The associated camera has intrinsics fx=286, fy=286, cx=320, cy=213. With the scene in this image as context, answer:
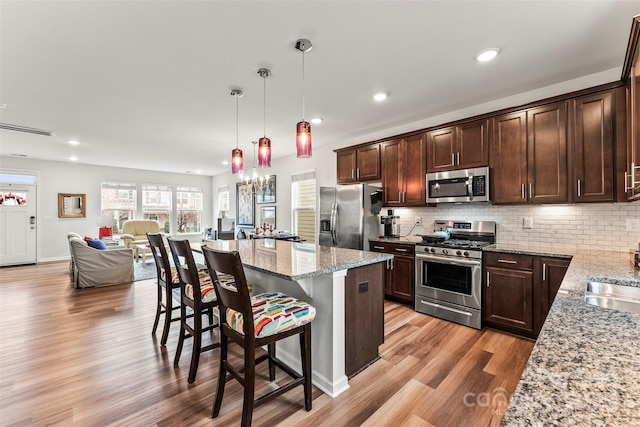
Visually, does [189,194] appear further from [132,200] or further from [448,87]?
[448,87]

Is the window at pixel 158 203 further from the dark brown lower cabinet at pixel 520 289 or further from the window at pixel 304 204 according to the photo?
the dark brown lower cabinet at pixel 520 289

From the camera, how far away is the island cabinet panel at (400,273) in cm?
359

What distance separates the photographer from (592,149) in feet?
8.47

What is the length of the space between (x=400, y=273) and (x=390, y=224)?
0.83 metres

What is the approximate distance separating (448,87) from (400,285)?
7.84 feet

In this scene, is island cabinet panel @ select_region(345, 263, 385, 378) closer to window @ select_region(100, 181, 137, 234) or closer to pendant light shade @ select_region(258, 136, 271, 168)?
pendant light shade @ select_region(258, 136, 271, 168)

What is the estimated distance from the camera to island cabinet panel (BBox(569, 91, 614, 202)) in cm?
251

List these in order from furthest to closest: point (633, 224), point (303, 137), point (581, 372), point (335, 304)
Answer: point (633, 224) → point (303, 137) → point (335, 304) → point (581, 372)

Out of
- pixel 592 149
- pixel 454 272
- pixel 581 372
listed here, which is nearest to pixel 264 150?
pixel 454 272

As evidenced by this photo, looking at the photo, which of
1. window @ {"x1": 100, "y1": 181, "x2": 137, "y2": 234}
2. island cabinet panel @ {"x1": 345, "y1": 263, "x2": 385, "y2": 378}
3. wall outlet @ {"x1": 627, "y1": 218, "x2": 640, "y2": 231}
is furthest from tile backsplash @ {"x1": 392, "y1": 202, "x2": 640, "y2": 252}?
window @ {"x1": 100, "y1": 181, "x2": 137, "y2": 234}

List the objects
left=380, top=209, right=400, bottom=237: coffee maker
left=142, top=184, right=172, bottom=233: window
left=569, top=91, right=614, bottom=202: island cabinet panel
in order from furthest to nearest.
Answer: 1. left=142, top=184, right=172, bottom=233: window
2. left=380, top=209, right=400, bottom=237: coffee maker
3. left=569, top=91, right=614, bottom=202: island cabinet panel

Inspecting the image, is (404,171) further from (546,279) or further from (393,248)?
(546,279)

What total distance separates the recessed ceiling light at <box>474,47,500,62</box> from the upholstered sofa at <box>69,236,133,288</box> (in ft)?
19.1

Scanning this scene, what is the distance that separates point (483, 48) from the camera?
7.53 feet
